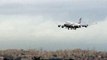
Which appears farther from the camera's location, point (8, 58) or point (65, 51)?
point (65, 51)

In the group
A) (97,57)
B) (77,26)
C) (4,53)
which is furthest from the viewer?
(4,53)

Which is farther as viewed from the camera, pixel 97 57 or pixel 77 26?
pixel 97 57

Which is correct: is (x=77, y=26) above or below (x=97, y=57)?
above

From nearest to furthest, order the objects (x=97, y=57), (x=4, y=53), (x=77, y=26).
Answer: (x=77, y=26), (x=97, y=57), (x=4, y=53)

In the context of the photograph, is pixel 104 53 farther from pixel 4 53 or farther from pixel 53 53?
pixel 4 53

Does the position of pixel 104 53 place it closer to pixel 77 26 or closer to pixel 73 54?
pixel 73 54

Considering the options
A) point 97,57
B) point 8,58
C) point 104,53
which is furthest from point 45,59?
point 104,53

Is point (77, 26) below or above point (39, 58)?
above

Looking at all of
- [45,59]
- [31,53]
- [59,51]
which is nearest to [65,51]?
[59,51]
